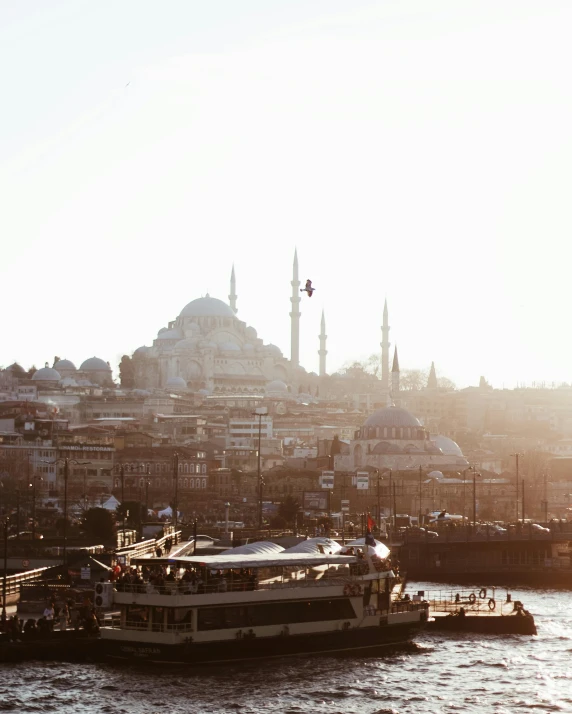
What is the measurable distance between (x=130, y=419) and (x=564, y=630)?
131 metres

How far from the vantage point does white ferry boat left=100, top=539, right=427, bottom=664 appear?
44281 mm

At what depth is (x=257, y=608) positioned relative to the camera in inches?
1804

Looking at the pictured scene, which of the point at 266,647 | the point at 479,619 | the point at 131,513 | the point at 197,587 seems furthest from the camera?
the point at 131,513

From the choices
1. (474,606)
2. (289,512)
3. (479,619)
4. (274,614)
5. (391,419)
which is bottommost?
(479,619)

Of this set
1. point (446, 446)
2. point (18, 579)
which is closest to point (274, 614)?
A: point (18, 579)

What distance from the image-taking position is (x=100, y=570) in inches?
2180

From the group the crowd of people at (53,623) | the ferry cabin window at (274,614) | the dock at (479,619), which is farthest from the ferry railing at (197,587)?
the dock at (479,619)

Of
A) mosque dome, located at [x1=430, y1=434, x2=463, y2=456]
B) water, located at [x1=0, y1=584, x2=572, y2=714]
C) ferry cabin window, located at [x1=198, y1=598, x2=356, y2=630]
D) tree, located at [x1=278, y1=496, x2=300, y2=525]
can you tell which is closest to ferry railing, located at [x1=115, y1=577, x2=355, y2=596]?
ferry cabin window, located at [x1=198, y1=598, x2=356, y2=630]

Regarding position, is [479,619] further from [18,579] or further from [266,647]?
[18,579]

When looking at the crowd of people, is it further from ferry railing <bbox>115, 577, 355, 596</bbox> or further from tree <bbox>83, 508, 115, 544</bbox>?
tree <bbox>83, 508, 115, 544</bbox>

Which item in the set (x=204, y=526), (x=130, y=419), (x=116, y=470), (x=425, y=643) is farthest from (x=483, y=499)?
(x=425, y=643)

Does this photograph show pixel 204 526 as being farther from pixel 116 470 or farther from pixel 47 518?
pixel 116 470

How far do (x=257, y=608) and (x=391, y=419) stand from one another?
108658mm

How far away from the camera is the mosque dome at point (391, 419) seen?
15362cm
